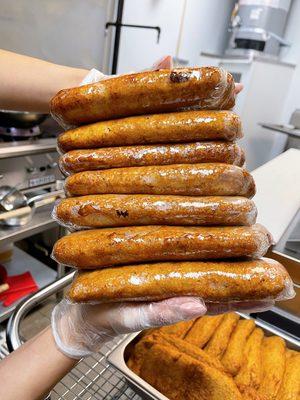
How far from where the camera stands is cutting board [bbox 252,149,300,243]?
55.4 inches

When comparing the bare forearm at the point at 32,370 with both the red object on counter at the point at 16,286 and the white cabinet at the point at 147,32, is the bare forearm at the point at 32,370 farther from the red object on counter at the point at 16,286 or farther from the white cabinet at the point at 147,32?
the white cabinet at the point at 147,32

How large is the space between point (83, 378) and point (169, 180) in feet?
2.55

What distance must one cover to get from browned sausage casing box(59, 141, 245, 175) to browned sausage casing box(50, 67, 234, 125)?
3.9 inches

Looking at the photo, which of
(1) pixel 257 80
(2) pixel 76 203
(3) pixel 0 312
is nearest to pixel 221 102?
(2) pixel 76 203

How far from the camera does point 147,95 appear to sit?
0.79 m

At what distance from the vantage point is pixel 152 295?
2.51 ft

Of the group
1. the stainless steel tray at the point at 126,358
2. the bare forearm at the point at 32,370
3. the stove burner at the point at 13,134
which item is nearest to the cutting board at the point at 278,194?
the stainless steel tray at the point at 126,358

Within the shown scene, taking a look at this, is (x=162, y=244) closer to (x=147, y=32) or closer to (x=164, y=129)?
(x=164, y=129)

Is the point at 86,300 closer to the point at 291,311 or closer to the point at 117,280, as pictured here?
the point at 117,280

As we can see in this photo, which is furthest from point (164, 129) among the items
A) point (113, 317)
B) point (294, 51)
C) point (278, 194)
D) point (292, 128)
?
point (294, 51)

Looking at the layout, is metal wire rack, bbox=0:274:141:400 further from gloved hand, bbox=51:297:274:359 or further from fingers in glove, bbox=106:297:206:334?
fingers in glove, bbox=106:297:206:334

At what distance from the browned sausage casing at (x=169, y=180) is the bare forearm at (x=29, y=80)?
0.60m

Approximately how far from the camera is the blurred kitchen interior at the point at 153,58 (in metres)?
1.92

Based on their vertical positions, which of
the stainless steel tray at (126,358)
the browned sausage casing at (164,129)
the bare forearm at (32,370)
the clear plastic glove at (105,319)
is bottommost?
the stainless steel tray at (126,358)
